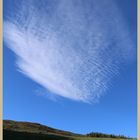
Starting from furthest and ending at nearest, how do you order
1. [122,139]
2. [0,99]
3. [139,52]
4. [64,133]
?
[64,133]
[122,139]
[139,52]
[0,99]

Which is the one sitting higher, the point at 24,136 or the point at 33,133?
the point at 33,133

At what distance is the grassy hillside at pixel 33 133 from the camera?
93.6 feet

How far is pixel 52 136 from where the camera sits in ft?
98.4

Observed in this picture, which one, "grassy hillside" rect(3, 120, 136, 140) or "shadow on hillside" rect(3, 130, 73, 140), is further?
"grassy hillside" rect(3, 120, 136, 140)

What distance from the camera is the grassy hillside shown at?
2854 cm

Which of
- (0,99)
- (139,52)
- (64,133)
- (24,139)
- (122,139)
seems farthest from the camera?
(64,133)

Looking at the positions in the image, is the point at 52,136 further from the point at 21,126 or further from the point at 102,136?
the point at 102,136

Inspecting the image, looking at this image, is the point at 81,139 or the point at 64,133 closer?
the point at 81,139

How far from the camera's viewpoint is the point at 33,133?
29.8 m

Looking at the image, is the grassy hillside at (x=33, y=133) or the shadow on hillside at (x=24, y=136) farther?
the grassy hillside at (x=33, y=133)

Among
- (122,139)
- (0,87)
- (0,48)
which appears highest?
(0,48)

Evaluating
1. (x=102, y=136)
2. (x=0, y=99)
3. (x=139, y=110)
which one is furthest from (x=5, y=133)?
(x=139, y=110)

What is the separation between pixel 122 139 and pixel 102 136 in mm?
2906

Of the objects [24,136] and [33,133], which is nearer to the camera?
[24,136]
